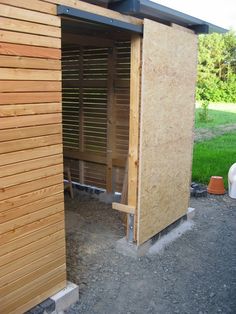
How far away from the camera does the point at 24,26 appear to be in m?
2.95

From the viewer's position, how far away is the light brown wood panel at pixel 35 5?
2.83 m

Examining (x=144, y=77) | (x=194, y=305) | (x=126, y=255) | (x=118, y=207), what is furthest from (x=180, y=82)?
(x=194, y=305)

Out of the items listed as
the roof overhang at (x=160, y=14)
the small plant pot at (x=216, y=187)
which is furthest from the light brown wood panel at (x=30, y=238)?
the small plant pot at (x=216, y=187)

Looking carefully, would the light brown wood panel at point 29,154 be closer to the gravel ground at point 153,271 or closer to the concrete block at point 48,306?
the concrete block at point 48,306

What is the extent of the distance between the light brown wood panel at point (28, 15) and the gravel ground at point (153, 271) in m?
2.78

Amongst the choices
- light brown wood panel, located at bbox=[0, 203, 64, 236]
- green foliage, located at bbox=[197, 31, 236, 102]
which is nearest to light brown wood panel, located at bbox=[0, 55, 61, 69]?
light brown wood panel, located at bbox=[0, 203, 64, 236]

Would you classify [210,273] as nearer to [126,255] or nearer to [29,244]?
[126,255]

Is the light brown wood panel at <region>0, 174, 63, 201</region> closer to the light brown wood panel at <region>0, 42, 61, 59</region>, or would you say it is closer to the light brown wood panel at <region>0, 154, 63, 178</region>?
the light brown wood panel at <region>0, 154, 63, 178</region>

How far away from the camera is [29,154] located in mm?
3172

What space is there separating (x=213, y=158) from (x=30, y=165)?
8.13 metres

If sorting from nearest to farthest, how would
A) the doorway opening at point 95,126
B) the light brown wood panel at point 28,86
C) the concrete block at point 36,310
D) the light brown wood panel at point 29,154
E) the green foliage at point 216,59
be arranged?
the light brown wood panel at point 28,86, the light brown wood panel at point 29,154, the concrete block at point 36,310, the doorway opening at point 95,126, the green foliage at point 216,59

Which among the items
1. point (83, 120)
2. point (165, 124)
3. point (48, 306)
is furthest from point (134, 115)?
point (83, 120)

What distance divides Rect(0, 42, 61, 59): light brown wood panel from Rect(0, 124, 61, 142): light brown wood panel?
0.43 m

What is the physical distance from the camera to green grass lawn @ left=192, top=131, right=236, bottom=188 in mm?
8852
